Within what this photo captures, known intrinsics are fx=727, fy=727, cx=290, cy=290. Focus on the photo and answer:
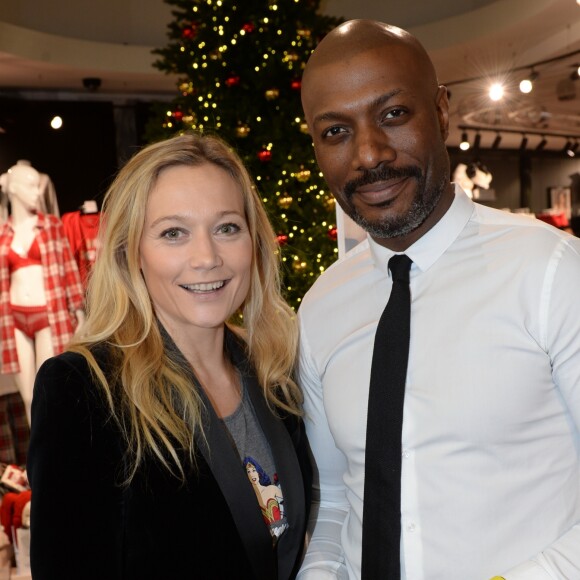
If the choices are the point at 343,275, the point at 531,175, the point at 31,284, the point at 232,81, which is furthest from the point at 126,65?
the point at 531,175

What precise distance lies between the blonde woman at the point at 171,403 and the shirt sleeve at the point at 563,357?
0.59m

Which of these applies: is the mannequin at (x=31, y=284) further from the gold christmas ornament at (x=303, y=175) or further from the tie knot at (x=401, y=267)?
the tie knot at (x=401, y=267)

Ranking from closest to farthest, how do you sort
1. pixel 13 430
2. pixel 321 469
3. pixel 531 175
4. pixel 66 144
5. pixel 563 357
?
pixel 563 357
pixel 321 469
pixel 13 430
pixel 66 144
pixel 531 175

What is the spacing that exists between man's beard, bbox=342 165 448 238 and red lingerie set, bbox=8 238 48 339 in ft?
13.0

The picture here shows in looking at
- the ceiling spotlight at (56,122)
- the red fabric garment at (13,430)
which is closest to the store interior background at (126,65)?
the ceiling spotlight at (56,122)

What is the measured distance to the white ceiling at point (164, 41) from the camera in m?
6.83

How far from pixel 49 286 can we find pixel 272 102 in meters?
2.16

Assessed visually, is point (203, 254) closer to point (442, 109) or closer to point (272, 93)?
point (442, 109)

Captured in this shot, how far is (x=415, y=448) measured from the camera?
1412mm

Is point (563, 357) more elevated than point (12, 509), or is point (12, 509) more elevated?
point (563, 357)

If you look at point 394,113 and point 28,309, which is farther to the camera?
point 28,309

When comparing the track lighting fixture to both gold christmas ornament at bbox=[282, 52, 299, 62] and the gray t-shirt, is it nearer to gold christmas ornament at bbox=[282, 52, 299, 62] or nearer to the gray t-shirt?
gold christmas ornament at bbox=[282, 52, 299, 62]

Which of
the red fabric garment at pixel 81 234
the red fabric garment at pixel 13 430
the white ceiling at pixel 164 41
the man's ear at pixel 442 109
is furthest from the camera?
the white ceiling at pixel 164 41

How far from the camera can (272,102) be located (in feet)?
12.4
